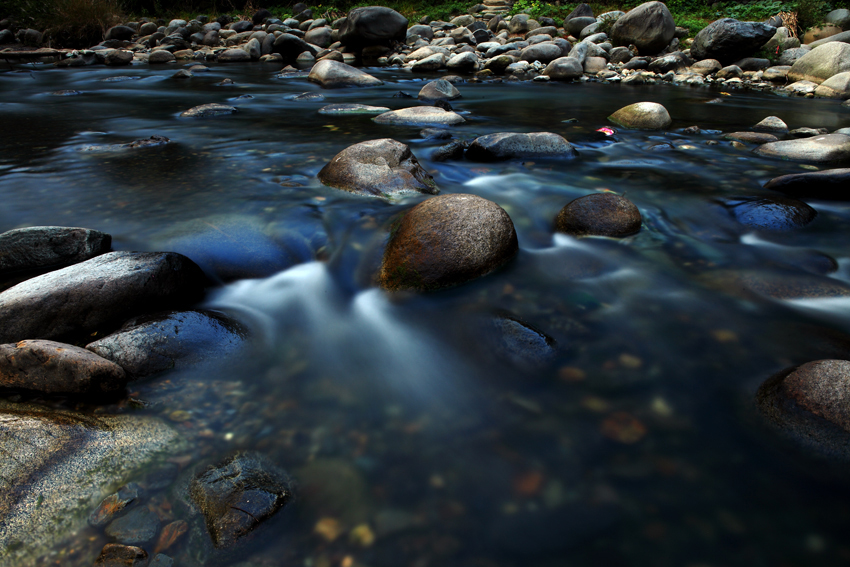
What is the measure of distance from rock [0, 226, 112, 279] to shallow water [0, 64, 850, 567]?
0.98ft

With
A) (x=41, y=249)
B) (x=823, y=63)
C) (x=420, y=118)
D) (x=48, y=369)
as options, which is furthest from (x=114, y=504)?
(x=823, y=63)

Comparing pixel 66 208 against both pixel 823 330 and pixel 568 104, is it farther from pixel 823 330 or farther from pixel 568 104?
pixel 568 104

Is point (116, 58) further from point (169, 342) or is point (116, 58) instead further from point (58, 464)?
point (58, 464)

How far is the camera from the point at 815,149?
4.94m

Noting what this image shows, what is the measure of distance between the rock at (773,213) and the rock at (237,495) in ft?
12.0

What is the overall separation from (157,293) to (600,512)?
2.31m

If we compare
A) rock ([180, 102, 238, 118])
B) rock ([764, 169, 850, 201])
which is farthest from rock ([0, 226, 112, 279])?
rock ([764, 169, 850, 201])

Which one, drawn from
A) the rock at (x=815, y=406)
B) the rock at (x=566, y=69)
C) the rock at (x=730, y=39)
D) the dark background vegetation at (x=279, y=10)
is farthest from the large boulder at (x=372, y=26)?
the rock at (x=815, y=406)

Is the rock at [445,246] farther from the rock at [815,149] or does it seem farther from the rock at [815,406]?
the rock at [815,149]

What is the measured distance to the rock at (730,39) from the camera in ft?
37.5

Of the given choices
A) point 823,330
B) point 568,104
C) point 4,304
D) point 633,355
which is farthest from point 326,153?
point 568,104

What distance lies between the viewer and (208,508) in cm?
147

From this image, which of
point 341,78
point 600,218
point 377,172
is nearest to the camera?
point 600,218

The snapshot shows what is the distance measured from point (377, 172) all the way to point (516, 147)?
1.85 meters
